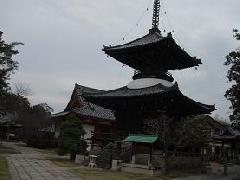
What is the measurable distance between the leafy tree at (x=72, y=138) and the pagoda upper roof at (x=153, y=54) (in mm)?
7351

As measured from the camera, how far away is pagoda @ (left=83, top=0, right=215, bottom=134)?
33781 millimetres

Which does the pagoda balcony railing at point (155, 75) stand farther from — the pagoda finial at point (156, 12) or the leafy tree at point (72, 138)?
the leafy tree at point (72, 138)

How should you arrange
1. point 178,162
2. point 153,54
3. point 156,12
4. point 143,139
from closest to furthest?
point 143,139 < point 178,162 < point 153,54 < point 156,12

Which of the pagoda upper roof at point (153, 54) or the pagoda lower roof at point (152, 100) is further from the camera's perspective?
the pagoda upper roof at point (153, 54)

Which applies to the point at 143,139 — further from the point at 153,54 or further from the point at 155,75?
the point at 153,54

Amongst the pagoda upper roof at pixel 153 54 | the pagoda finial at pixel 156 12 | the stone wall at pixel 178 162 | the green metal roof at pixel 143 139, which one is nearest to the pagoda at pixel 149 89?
the pagoda upper roof at pixel 153 54

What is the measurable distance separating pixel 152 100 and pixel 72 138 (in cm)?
877

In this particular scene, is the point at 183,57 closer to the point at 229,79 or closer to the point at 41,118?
the point at 229,79

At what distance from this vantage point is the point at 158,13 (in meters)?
41.3

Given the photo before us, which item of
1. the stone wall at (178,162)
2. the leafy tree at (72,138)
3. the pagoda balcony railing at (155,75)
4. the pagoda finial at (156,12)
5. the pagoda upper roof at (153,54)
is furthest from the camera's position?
the pagoda finial at (156,12)

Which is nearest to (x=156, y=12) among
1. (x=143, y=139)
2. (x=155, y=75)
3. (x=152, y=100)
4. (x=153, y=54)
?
(x=153, y=54)

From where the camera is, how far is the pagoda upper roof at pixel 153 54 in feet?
116

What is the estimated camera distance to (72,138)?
3741 centimetres

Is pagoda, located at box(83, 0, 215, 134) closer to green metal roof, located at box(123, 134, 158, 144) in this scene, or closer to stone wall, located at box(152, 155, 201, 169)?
green metal roof, located at box(123, 134, 158, 144)
